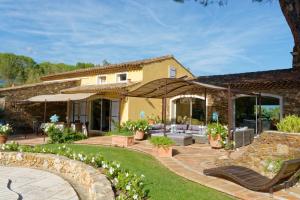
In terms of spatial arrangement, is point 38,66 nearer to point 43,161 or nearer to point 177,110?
point 177,110

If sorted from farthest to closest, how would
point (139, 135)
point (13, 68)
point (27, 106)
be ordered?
1. point (13, 68)
2. point (27, 106)
3. point (139, 135)

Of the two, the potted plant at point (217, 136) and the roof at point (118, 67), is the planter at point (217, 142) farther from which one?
the roof at point (118, 67)

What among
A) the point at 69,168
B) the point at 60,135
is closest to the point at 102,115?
the point at 60,135

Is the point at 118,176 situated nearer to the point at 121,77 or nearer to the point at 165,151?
the point at 165,151

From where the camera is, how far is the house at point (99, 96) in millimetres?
25125

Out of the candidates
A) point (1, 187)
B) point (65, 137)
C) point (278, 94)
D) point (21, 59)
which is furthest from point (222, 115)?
point (21, 59)

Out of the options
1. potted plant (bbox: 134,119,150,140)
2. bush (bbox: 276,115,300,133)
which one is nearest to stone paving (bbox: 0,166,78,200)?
bush (bbox: 276,115,300,133)

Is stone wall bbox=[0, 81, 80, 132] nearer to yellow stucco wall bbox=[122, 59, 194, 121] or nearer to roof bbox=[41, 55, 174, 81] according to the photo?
roof bbox=[41, 55, 174, 81]

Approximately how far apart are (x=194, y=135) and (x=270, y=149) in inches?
335

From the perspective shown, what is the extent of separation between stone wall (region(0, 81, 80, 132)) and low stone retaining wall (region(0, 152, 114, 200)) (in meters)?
14.2

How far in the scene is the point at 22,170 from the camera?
1288 cm

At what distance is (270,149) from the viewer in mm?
10492

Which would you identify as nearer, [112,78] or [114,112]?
[114,112]

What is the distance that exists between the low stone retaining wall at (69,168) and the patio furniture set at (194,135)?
670 cm
